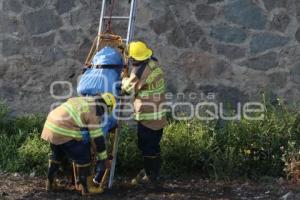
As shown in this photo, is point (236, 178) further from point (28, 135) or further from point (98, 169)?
point (28, 135)

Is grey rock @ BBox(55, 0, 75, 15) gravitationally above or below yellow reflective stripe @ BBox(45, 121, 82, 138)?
above

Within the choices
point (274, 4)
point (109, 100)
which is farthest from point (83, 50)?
point (274, 4)

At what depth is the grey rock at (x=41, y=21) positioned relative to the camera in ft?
26.6

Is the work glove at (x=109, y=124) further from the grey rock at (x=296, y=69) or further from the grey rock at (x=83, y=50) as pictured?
the grey rock at (x=296, y=69)

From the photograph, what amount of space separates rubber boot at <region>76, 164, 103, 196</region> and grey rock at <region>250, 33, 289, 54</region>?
275cm

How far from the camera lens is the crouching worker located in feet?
20.2

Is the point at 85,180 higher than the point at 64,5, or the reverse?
the point at 64,5

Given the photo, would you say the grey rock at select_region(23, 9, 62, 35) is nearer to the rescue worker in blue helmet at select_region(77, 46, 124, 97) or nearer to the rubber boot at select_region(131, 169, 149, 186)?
the rescue worker in blue helmet at select_region(77, 46, 124, 97)

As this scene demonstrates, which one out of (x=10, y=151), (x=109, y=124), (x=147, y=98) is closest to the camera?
(x=109, y=124)

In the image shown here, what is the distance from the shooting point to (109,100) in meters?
6.24

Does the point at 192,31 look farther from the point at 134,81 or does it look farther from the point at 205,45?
the point at 134,81

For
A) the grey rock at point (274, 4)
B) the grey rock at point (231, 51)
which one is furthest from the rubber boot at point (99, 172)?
the grey rock at point (274, 4)

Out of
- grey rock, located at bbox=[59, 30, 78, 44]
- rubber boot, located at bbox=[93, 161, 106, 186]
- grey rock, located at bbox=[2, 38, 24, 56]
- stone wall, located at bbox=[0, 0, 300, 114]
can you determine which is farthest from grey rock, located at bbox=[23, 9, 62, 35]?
rubber boot, located at bbox=[93, 161, 106, 186]

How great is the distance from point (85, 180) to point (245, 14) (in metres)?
3.00
